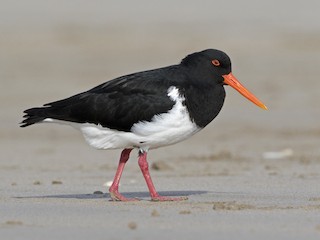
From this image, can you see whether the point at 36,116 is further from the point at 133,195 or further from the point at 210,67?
the point at 210,67

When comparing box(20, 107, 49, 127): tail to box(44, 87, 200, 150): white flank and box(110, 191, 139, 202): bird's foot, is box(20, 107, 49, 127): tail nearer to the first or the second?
box(44, 87, 200, 150): white flank

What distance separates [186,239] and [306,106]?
36.2ft

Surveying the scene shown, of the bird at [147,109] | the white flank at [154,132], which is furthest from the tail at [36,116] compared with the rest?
the white flank at [154,132]

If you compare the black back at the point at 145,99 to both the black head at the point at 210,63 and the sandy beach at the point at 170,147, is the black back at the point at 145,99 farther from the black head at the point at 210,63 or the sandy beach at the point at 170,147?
the sandy beach at the point at 170,147

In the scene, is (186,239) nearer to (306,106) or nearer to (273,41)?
(306,106)

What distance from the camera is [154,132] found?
8.09 m

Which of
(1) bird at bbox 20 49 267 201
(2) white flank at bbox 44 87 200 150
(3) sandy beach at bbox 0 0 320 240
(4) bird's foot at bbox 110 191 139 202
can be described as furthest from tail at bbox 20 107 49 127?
(4) bird's foot at bbox 110 191 139 202

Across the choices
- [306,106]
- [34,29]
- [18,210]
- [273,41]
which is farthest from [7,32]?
[18,210]

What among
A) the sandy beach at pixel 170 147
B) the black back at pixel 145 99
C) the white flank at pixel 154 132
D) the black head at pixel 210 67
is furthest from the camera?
the black head at pixel 210 67

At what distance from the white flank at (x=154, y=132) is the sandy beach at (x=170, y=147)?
20.4 inches

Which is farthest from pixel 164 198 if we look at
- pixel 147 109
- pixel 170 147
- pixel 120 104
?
pixel 170 147

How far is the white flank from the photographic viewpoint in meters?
8.03

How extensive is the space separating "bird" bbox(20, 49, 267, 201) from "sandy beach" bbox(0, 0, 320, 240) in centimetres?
54

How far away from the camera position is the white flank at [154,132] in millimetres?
8031
